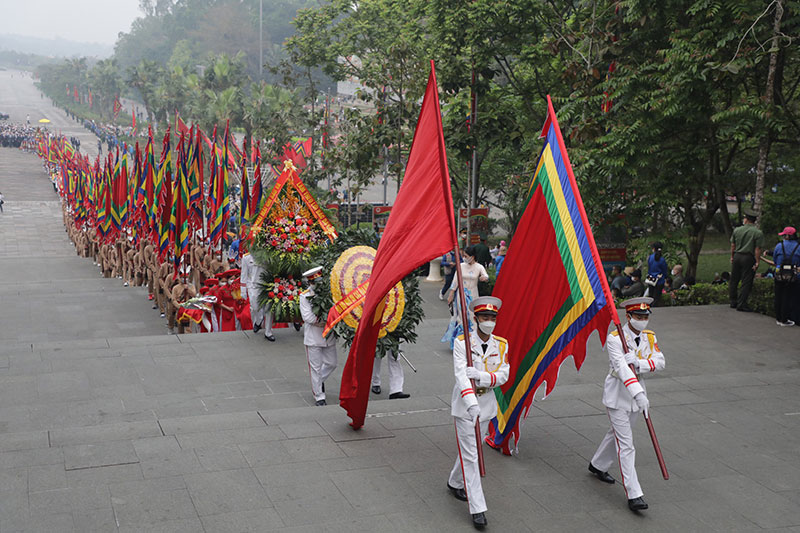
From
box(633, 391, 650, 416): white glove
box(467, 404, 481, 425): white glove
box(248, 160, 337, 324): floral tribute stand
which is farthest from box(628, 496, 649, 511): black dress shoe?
box(248, 160, 337, 324): floral tribute stand

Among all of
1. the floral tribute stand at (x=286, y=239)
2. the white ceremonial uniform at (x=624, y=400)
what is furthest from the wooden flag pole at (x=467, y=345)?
the floral tribute stand at (x=286, y=239)

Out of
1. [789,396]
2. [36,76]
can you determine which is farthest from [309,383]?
[36,76]

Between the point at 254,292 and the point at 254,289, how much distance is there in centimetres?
5

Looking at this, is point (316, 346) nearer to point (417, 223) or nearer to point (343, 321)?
point (343, 321)

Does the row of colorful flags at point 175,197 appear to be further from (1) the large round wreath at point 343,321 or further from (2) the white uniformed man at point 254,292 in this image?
(1) the large round wreath at point 343,321

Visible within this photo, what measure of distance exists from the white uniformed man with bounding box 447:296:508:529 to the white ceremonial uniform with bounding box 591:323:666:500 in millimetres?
862

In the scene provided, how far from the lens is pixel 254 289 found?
13.1m

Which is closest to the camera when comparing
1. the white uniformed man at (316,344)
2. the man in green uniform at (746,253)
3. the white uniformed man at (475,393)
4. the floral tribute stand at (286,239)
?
the white uniformed man at (475,393)

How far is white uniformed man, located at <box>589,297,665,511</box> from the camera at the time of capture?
6.51 meters

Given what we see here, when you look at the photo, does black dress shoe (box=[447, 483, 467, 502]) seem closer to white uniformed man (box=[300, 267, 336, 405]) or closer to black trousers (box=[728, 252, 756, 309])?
white uniformed man (box=[300, 267, 336, 405])

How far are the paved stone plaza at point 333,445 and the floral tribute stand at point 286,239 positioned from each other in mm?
655

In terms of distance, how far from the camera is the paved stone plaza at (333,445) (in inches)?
248

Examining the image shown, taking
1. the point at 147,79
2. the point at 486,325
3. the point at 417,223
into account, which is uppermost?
the point at 147,79

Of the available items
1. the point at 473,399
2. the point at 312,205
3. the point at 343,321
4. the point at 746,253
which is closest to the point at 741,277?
the point at 746,253
